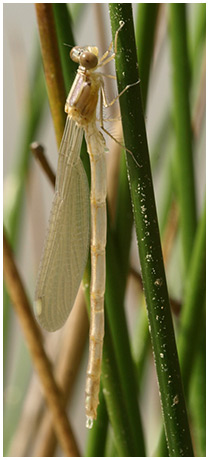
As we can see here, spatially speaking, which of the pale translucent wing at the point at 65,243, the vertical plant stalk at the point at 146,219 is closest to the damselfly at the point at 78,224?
the pale translucent wing at the point at 65,243

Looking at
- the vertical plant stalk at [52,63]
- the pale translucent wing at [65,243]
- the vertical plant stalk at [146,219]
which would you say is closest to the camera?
the vertical plant stalk at [146,219]

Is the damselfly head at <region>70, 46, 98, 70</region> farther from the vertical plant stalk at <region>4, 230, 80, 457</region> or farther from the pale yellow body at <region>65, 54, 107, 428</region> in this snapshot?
the vertical plant stalk at <region>4, 230, 80, 457</region>

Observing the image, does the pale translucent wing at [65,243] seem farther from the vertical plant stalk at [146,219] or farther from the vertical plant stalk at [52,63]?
the vertical plant stalk at [146,219]

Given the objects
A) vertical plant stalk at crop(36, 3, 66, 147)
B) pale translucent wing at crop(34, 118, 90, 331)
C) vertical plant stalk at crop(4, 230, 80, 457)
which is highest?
vertical plant stalk at crop(36, 3, 66, 147)

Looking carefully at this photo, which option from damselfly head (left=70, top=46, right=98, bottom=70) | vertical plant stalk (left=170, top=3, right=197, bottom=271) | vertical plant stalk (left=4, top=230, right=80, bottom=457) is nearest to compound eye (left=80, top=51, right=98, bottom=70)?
damselfly head (left=70, top=46, right=98, bottom=70)

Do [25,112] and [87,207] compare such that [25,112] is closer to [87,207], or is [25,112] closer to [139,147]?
[87,207]

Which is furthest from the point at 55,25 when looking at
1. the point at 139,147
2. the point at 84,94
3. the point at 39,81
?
the point at 39,81
